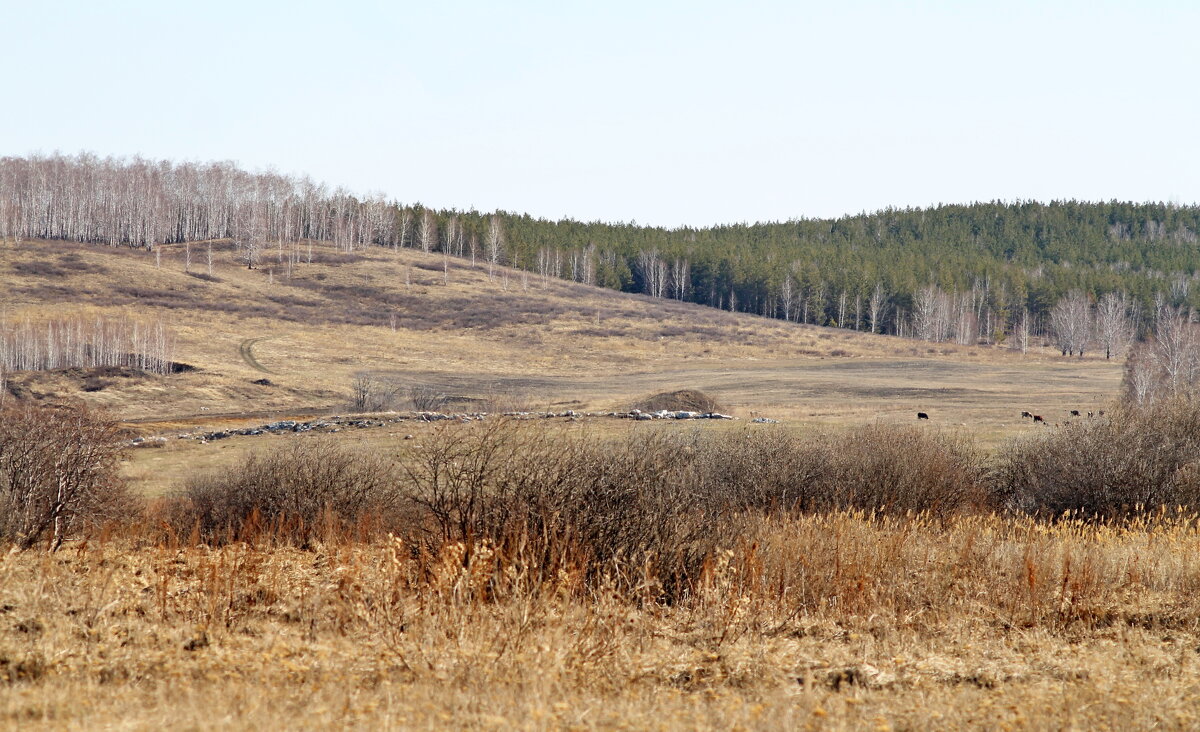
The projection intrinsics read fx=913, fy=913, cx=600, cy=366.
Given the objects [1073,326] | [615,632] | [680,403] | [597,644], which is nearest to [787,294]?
[1073,326]

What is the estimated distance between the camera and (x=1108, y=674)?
6918 millimetres

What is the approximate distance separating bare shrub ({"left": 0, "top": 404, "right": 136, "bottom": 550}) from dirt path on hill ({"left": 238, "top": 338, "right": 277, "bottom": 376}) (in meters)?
56.4

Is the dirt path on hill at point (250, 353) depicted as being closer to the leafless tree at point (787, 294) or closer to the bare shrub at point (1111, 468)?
the bare shrub at point (1111, 468)

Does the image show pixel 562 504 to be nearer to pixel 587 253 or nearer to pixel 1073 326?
pixel 1073 326

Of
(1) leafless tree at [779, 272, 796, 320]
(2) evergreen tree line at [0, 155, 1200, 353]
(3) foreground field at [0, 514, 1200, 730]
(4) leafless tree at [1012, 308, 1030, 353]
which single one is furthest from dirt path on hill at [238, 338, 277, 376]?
(4) leafless tree at [1012, 308, 1030, 353]

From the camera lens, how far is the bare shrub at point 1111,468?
20.1m

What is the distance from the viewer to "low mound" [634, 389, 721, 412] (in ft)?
154

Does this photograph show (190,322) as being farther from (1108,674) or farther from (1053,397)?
(1108,674)

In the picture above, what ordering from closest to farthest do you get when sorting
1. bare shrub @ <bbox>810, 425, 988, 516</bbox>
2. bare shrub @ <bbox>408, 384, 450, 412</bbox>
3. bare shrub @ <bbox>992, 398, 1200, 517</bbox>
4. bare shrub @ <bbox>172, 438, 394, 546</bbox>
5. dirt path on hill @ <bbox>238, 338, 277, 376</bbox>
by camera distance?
bare shrub @ <bbox>172, 438, 394, 546</bbox> → bare shrub @ <bbox>810, 425, 988, 516</bbox> → bare shrub @ <bbox>992, 398, 1200, 517</bbox> → bare shrub @ <bbox>408, 384, 450, 412</bbox> → dirt path on hill @ <bbox>238, 338, 277, 376</bbox>

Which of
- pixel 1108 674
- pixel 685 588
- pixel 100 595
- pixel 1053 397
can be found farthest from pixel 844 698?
pixel 1053 397

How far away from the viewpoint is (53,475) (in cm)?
1264

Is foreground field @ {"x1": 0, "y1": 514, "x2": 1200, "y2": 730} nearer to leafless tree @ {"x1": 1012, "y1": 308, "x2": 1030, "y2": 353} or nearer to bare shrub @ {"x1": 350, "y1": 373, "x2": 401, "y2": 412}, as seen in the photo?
bare shrub @ {"x1": 350, "y1": 373, "x2": 401, "y2": 412}

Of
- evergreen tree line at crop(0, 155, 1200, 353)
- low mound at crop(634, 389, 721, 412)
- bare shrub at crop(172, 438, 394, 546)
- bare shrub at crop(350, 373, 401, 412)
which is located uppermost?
evergreen tree line at crop(0, 155, 1200, 353)

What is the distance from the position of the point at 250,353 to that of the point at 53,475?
66.3 m
